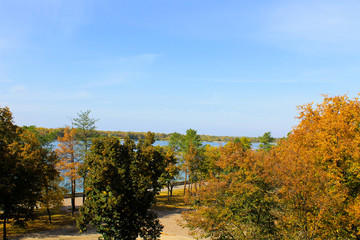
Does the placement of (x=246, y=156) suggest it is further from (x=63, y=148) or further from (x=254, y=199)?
(x=63, y=148)

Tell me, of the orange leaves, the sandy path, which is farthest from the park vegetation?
the orange leaves

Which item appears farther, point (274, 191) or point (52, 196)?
point (52, 196)

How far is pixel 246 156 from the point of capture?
1645cm

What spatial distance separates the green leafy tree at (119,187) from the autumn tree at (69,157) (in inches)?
680

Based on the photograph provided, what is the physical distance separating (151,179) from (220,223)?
4.97 meters

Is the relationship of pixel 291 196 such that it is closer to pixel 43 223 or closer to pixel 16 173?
pixel 16 173

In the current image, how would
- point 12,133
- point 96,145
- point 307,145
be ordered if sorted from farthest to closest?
point 307,145
point 12,133
point 96,145

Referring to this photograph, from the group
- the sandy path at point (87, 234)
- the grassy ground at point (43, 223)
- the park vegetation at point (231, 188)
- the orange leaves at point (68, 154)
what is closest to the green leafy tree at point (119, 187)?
the park vegetation at point (231, 188)

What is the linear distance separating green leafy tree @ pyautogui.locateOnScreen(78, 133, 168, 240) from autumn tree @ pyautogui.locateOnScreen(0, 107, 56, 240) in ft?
22.4

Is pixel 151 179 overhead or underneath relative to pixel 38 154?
underneath

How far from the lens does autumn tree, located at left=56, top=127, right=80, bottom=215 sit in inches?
1142

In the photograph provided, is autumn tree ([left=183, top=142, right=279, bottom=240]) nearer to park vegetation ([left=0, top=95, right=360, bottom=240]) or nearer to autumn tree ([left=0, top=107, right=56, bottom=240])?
park vegetation ([left=0, top=95, right=360, bottom=240])

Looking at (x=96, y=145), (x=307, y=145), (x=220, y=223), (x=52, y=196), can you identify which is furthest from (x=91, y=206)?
(x=307, y=145)

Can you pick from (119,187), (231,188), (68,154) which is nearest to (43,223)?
(68,154)
